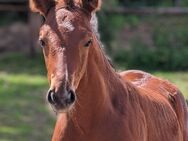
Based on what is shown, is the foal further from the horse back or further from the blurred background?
the blurred background

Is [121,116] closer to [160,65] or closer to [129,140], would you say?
[129,140]

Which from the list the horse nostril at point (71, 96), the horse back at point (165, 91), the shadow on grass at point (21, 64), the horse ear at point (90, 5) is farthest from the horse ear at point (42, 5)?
the shadow on grass at point (21, 64)

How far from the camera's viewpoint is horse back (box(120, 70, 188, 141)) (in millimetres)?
6086

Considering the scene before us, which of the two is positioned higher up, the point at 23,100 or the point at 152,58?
the point at 23,100

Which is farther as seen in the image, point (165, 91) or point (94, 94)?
point (165, 91)

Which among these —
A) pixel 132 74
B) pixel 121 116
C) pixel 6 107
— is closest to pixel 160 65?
pixel 6 107

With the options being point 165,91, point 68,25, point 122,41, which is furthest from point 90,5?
point 122,41

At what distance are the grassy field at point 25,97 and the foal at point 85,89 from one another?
4.81 meters

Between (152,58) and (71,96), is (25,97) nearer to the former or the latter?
(152,58)

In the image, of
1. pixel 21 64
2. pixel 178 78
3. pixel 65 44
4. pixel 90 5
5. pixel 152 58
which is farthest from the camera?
pixel 21 64

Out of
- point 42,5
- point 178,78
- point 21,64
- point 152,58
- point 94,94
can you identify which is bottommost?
point 21,64

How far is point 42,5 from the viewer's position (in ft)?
15.2

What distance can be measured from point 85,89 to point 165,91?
166 centimetres

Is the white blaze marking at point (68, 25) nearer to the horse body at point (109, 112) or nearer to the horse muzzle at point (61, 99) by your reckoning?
the horse body at point (109, 112)
